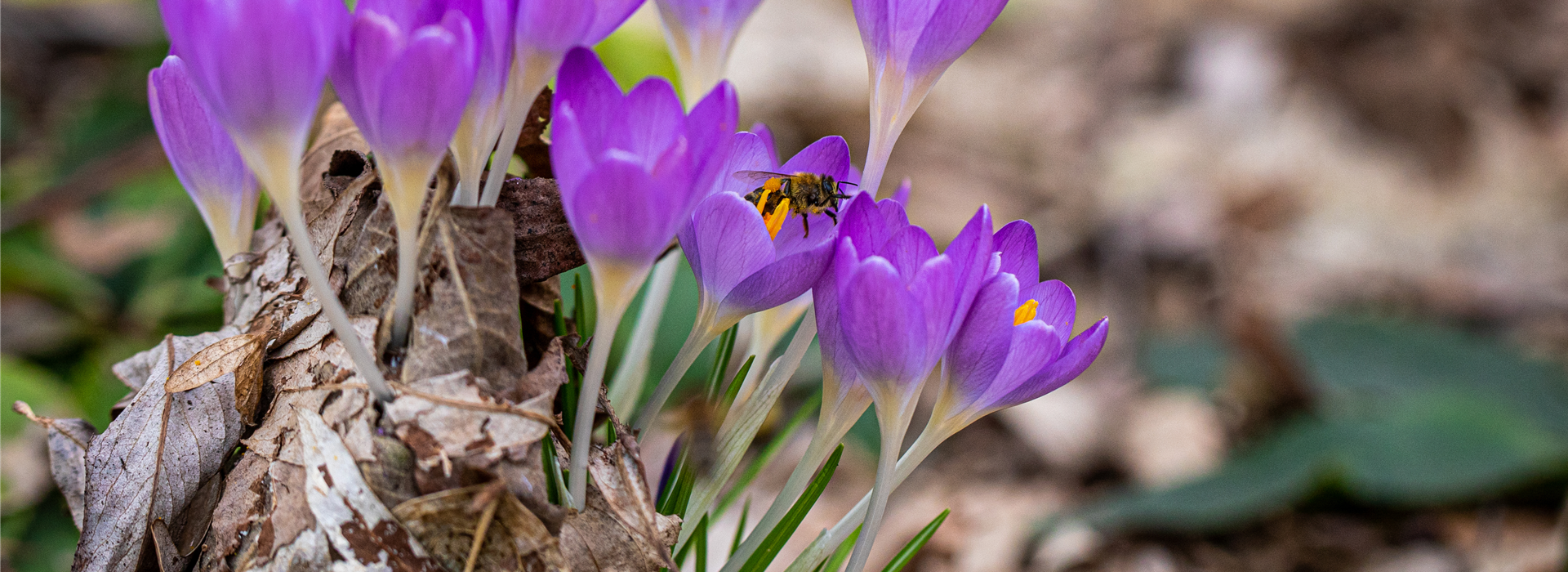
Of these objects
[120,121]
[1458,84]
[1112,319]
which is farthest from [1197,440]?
[120,121]

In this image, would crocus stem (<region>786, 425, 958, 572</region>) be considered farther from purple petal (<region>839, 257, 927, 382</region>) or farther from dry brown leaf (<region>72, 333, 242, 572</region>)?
dry brown leaf (<region>72, 333, 242, 572</region>)

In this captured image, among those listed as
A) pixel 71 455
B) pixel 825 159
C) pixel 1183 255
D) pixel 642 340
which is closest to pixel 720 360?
pixel 642 340

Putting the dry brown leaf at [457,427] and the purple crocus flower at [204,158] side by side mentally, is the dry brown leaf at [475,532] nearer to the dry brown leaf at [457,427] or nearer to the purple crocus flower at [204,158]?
the dry brown leaf at [457,427]

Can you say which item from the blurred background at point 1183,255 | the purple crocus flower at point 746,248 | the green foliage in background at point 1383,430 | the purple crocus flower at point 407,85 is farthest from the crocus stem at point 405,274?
the green foliage in background at point 1383,430

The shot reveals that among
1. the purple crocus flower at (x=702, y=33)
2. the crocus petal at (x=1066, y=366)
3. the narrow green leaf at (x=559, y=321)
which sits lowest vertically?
the narrow green leaf at (x=559, y=321)

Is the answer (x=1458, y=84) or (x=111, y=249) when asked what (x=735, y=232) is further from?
(x=1458, y=84)
